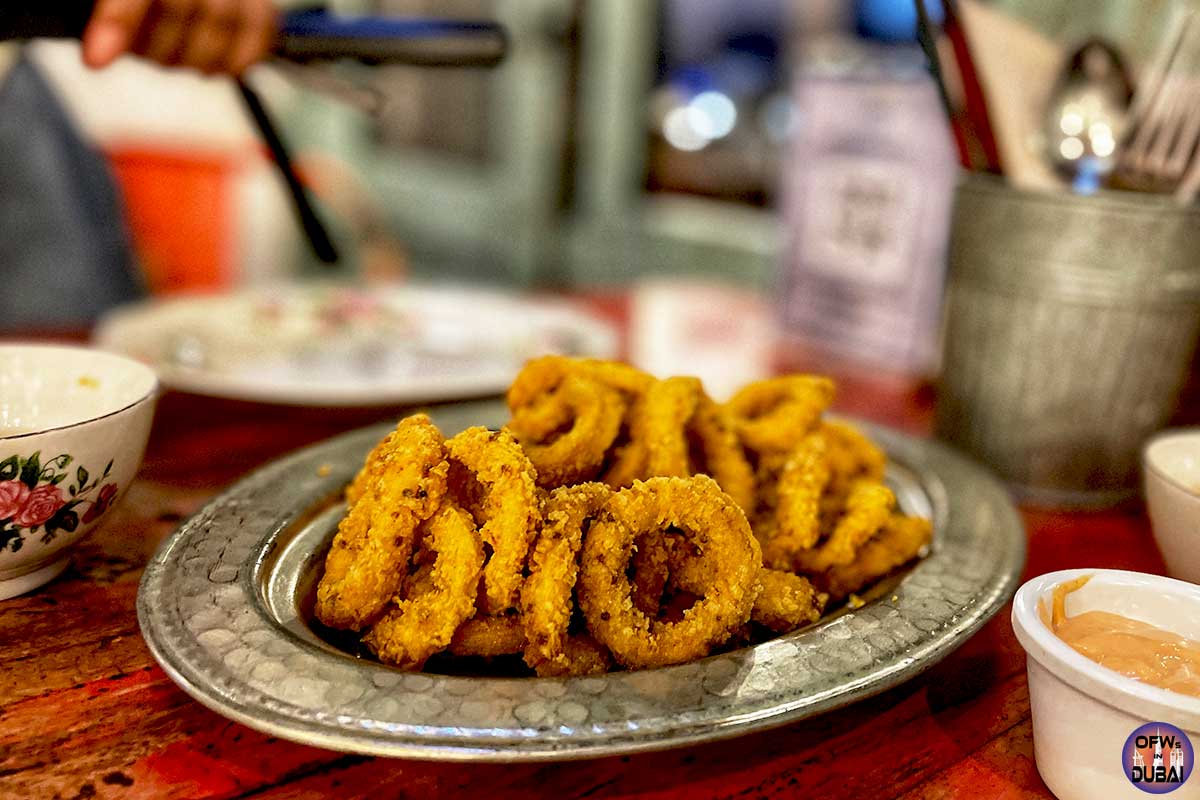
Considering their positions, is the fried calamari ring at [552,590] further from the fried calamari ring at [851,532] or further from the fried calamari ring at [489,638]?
the fried calamari ring at [851,532]

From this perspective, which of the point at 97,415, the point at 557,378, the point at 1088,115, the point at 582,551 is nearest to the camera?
the point at 582,551

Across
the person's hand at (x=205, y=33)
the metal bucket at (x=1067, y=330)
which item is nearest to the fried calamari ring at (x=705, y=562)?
the metal bucket at (x=1067, y=330)

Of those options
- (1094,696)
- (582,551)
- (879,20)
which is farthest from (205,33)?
(879,20)

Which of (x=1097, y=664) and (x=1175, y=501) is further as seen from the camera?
(x=1175, y=501)

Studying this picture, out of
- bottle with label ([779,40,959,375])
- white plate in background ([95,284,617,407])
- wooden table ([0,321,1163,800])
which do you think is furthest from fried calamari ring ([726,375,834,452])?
bottle with label ([779,40,959,375])

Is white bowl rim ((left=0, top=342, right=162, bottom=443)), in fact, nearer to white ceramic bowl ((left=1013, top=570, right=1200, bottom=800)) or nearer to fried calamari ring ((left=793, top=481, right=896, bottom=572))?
fried calamari ring ((left=793, top=481, right=896, bottom=572))

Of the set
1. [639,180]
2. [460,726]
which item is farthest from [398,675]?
[639,180]

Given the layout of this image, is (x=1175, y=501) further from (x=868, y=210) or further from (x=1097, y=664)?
(x=868, y=210)
